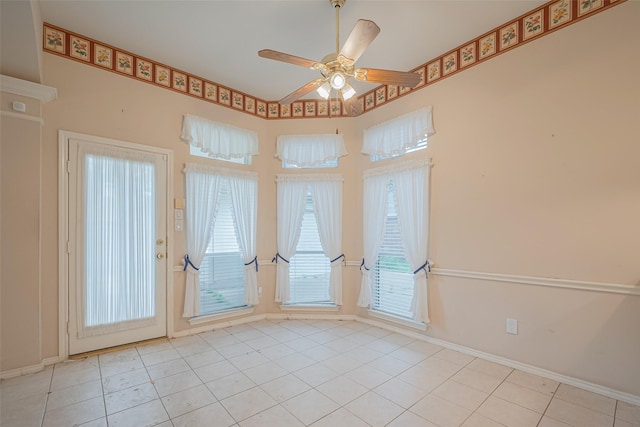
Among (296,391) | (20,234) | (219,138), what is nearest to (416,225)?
(296,391)

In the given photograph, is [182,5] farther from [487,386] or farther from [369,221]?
[487,386]

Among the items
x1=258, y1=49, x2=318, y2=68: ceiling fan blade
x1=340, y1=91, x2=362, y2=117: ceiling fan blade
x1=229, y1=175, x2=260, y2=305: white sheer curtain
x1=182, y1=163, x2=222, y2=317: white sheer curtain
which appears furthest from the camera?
x1=229, y1=175, x2=260, y2=305: white sheer curtain

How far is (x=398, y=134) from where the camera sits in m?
3.72

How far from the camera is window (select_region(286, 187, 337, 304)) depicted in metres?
4.29

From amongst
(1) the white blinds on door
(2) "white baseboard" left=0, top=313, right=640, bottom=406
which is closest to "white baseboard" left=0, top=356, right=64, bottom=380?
(2) "white baseboard" left=0, top=313, right=640, bottom=406

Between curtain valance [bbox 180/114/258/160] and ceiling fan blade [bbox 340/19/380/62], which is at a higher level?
ceiling fan blade [bbox 340/19/380/62]

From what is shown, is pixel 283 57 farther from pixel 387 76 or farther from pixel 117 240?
pixel 117 240

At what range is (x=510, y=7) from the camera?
258cm

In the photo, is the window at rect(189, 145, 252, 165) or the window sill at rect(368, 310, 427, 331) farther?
the window at rect(189, 145, 252, 165)

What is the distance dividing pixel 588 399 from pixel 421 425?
143cm

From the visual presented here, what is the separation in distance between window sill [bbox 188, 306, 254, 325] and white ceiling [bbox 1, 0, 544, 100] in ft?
10.4

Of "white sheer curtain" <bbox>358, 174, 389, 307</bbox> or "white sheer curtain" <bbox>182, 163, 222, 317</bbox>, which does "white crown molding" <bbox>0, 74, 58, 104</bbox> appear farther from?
"white sheer curtain" <bbox>358, 174, 389, 307</bbox>

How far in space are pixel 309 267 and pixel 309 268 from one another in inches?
0.6

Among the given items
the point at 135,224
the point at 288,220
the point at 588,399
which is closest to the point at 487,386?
the point at 588,399
